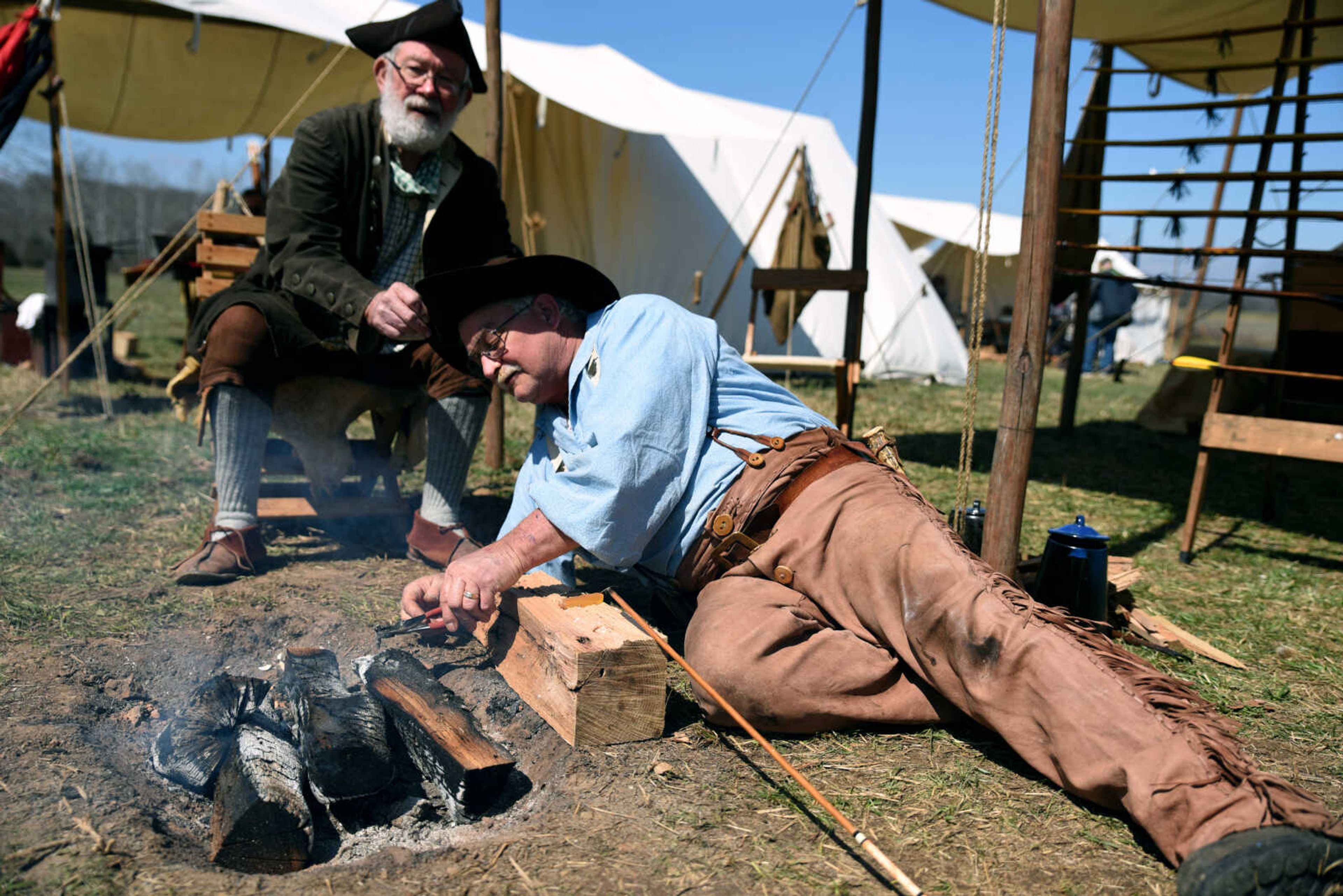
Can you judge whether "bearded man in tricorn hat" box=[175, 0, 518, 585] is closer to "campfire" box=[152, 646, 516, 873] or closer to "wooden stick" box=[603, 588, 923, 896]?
"campfire" box=[152, 646, 516, 873]

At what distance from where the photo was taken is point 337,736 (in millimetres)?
1920

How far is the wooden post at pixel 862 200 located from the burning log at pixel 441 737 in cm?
322

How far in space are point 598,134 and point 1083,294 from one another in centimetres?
536

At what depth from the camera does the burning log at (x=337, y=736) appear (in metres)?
1.87

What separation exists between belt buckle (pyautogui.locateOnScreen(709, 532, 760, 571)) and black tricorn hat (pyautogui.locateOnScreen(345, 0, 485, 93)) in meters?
2.06

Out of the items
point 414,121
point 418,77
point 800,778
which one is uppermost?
point 418,77

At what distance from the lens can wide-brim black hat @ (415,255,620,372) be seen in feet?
7.74

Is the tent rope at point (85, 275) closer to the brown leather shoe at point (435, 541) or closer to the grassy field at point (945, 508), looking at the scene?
the grassy field at point (945, 508)

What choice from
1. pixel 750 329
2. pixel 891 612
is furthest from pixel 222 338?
pixel 750 329

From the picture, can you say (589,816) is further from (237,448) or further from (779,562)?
(237,448)

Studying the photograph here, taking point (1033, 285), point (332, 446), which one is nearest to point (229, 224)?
point (332, 446)

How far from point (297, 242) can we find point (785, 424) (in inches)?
75.0

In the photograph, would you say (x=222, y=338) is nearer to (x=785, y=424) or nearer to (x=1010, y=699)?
(x=785, y=424)

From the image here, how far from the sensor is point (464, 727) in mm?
2041
